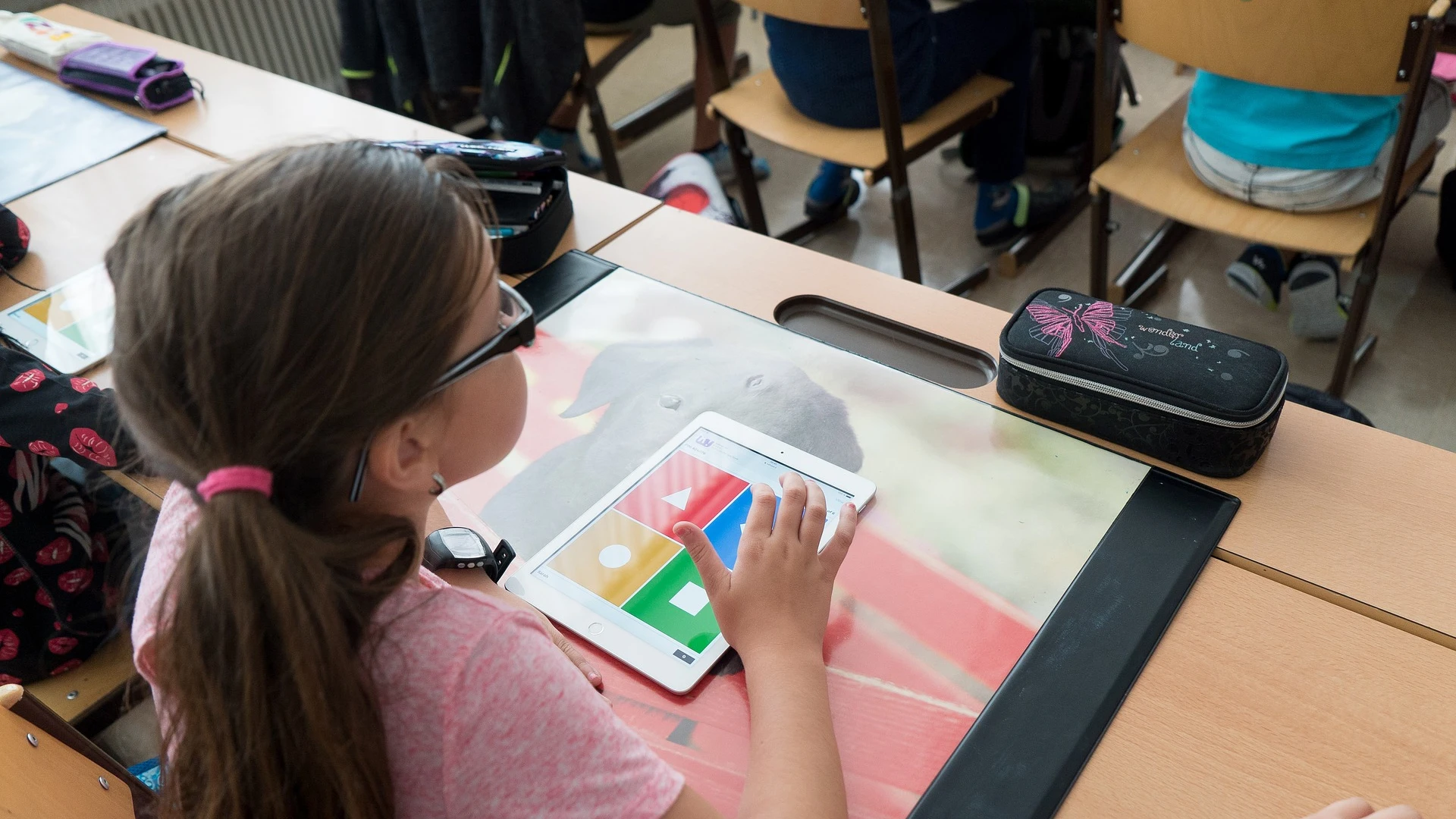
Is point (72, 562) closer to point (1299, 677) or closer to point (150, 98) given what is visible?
point (150, 98)

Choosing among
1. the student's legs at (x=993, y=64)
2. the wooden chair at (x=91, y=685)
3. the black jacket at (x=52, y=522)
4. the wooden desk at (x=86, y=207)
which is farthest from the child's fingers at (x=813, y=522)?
the student's legs at (x=993, y=64)

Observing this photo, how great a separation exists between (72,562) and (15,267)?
0.46m

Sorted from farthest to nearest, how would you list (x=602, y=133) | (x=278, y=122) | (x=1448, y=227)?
(x=602, y=133) < (x=1448, y=227) < (x=278, y=122)

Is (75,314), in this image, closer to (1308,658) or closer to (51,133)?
(51,133)

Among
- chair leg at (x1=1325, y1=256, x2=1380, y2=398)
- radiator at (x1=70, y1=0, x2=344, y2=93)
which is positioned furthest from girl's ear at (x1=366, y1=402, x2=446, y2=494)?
radiator at (x1=70, y1=0, x2=344, y2=93)

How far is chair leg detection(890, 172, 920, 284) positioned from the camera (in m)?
1.97

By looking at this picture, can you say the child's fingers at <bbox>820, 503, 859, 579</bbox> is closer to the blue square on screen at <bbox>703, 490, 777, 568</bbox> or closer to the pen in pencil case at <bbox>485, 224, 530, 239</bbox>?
the blue square on screen at <bbox>703, 490, 777, 568</bbox>

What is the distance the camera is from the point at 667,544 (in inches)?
34.4

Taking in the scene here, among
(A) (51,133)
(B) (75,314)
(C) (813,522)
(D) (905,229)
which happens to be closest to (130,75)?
(A) (51,133)

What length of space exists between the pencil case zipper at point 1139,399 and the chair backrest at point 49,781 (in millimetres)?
785

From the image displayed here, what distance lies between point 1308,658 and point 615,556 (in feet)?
1.73

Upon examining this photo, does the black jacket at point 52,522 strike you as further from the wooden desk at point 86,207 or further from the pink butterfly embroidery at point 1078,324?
the pink butterfly embroidery at point 1078,324

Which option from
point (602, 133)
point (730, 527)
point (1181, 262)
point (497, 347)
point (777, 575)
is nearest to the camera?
point (497, 347)

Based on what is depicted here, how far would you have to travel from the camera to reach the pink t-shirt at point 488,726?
586 mm
